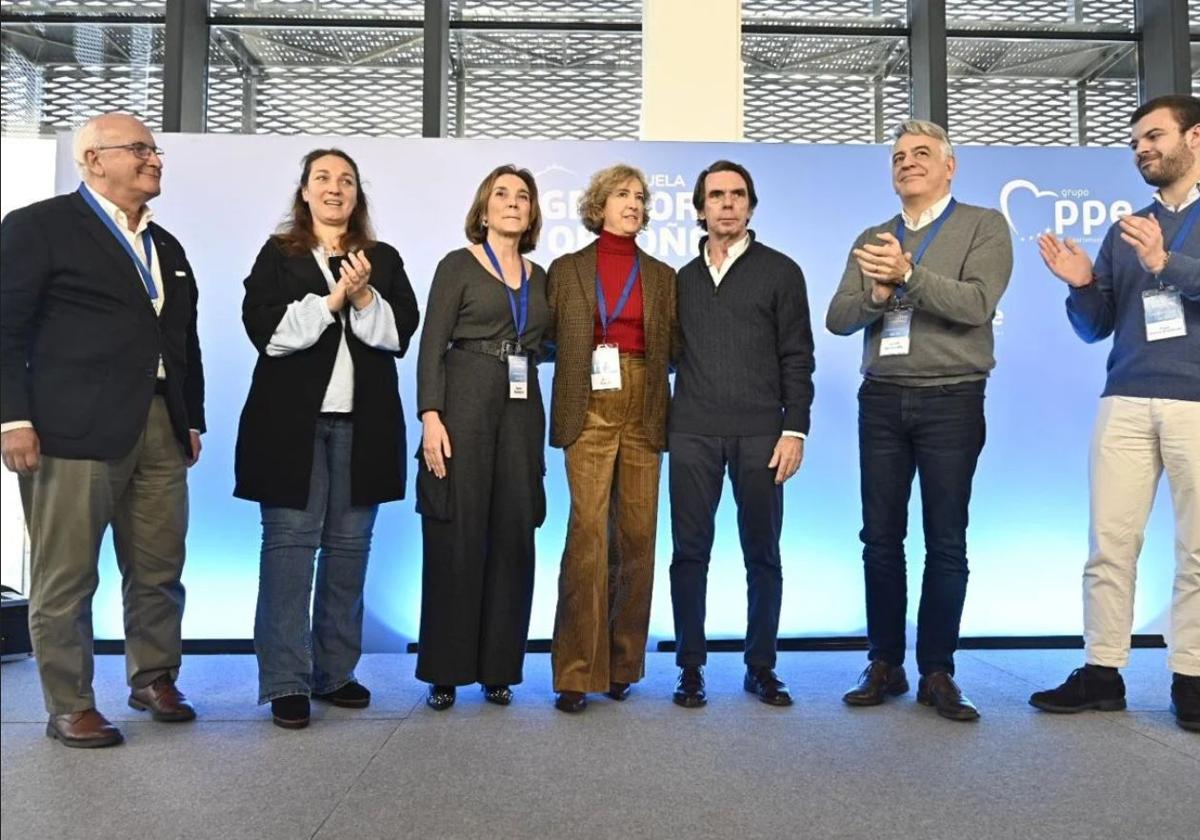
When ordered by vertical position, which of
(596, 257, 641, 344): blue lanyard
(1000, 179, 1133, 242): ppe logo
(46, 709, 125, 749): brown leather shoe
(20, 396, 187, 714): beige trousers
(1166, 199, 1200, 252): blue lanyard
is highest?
(1000, 179, 1133, 242): ppe logo

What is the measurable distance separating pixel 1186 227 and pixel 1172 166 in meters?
0.15

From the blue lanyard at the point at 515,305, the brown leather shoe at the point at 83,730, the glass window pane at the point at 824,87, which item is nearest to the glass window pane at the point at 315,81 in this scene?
the glass window pane at the point at 824,87

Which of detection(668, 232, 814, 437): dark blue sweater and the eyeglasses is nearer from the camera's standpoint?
the eyeglasses

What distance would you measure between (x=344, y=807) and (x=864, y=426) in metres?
1.62

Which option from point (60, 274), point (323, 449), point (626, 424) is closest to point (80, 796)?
point (60, 274)

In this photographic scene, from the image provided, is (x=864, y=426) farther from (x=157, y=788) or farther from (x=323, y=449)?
(x=157, y=788)

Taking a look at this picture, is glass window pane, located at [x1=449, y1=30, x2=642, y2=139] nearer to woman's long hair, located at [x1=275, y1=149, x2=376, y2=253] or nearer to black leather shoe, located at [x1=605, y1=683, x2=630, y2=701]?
woman's long hair, located at [x1=275, y1=149, x2=376, y2=253]

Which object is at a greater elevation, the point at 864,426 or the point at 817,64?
the point at 817,64

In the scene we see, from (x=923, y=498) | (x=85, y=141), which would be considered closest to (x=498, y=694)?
(x=923, y=498)

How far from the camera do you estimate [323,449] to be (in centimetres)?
233

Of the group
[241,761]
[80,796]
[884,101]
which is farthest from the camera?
[884,101]

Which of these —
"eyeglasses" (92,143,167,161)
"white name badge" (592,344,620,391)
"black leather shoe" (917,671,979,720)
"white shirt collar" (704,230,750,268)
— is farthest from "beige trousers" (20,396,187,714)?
"black leather shoe" (917,671,979,720)

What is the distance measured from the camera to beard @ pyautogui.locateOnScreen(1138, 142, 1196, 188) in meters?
2.29

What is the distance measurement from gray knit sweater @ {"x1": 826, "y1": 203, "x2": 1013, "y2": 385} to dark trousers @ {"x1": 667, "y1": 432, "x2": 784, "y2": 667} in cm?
39
